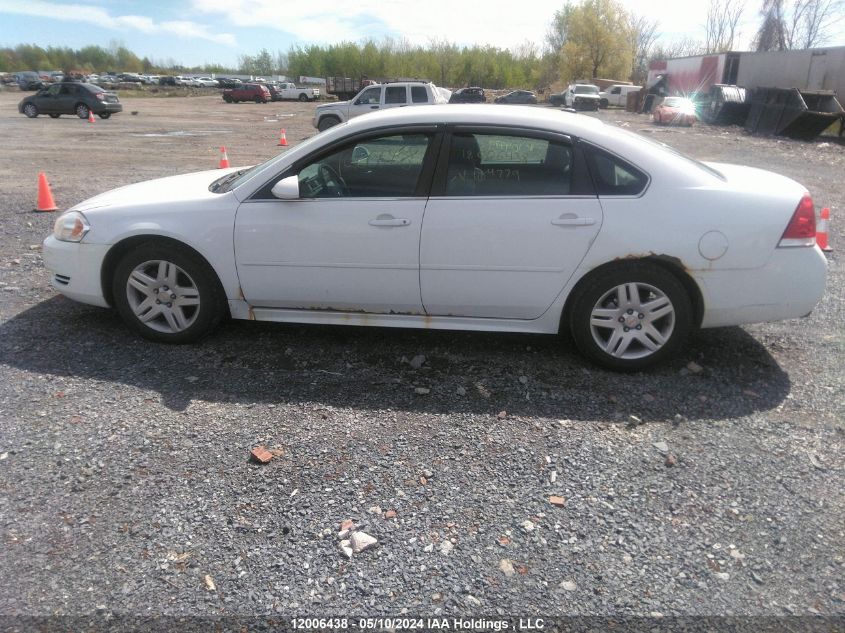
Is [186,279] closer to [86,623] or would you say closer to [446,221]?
[446,221]

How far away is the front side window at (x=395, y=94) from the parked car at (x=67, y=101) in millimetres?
15144

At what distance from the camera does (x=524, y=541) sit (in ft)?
8.57

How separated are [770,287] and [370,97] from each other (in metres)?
20.4

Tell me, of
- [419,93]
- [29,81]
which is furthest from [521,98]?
[29,81]

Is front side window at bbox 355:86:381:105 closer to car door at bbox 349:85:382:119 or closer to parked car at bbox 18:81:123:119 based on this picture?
car door at bbox 349:85:382:119

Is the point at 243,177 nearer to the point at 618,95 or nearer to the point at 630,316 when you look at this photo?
the point at 630,316

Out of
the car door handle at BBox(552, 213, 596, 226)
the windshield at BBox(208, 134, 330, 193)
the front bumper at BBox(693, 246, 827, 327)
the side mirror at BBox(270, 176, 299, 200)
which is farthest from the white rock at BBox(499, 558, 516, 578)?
the windshield at BBox(208, 134, 330, 193)

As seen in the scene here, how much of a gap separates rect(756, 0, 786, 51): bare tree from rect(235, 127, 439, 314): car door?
2886 inches

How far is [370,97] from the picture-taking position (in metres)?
22.3

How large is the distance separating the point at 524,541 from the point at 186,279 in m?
2.88

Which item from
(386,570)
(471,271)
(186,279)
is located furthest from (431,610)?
(186,279)

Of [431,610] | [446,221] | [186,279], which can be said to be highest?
[446,221]

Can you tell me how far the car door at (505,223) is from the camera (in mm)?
3838

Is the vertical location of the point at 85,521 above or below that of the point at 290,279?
below
